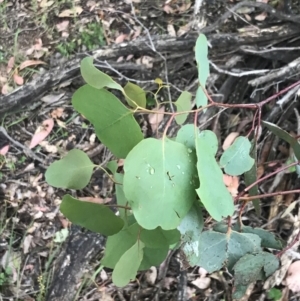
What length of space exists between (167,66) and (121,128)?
1263 millimetres

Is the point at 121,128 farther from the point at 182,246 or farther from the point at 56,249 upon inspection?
the point at 56,249

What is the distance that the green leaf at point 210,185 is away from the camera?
2.28 ft

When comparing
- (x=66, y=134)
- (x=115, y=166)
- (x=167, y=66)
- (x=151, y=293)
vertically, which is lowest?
(x=151, y=293)

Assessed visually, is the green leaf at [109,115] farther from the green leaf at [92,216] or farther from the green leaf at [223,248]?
→ the green leaf at [223,248]

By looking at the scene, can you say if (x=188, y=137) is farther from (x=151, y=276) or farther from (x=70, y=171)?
(x=151, y=276)

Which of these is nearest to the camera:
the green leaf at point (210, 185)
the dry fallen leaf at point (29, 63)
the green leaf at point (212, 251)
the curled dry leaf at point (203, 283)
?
the green leaf at point (210, 185)

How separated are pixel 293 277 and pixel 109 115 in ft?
3.20

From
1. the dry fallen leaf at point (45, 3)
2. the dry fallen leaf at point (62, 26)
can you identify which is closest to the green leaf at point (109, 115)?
the dry fallen leaf at point (62, 26)

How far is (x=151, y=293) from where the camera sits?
1.64 m

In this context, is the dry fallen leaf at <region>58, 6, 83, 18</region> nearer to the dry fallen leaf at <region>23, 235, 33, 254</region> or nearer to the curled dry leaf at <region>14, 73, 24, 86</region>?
the curled dry leaf at <region>14, 73, 24, 86</region>

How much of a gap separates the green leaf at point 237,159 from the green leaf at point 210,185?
0.40 feet


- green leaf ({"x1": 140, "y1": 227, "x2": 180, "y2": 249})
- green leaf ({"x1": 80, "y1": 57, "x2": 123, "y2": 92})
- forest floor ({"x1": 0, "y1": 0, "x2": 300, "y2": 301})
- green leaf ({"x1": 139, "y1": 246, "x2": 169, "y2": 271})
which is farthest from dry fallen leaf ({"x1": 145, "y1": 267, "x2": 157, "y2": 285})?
green leaf ({"x1": 80, "y1": 57, "x2": 123, "y2": 92})

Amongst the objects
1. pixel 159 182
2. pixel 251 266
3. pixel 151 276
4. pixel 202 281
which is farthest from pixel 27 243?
pixel 159 182

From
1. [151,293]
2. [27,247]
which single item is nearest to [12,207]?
[27,247]
